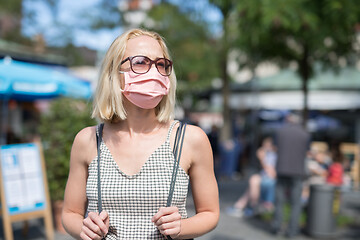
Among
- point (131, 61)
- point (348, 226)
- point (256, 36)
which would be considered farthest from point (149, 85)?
point (348, 226)

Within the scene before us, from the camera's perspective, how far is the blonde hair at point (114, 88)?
167 centimetres

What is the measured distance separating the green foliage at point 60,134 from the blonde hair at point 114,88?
460 cm

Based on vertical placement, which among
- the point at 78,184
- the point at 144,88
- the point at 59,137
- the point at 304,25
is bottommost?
the point at 59,137

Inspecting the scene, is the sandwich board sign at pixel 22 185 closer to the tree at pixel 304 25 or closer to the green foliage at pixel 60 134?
the green foliage at pixel 60 134

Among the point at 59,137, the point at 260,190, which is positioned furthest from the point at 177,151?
the point at 260,190

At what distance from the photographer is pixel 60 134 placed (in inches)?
247

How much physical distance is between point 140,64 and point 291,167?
5166 mm

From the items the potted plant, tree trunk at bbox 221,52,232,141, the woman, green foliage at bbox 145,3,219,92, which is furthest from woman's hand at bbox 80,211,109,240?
tree trunk at bbox 221,52,232,141

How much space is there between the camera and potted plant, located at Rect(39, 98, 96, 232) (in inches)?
243

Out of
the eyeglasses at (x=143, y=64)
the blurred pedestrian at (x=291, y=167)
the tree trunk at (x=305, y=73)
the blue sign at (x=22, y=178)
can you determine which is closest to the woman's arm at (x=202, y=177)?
the eyeglasses at (x=143, y=64)

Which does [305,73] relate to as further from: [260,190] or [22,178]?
[22,178]

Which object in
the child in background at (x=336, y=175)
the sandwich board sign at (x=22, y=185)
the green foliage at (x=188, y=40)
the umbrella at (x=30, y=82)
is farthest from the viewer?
the green foliage at (x=188, y=40)

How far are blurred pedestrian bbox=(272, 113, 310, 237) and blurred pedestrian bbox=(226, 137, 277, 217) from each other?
142 cm

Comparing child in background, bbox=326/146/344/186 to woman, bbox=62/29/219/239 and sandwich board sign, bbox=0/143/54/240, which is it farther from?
woman, bbox=62/29/219/239
